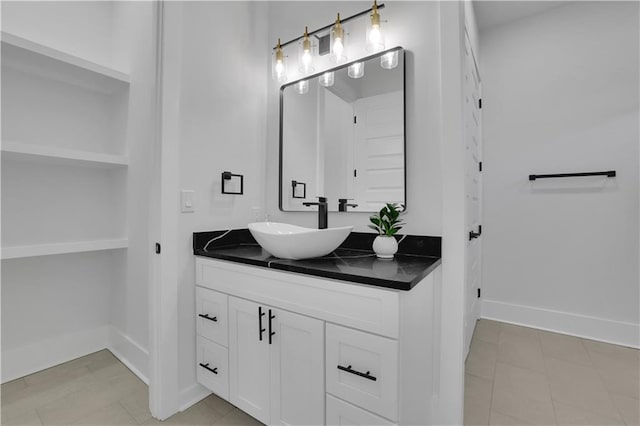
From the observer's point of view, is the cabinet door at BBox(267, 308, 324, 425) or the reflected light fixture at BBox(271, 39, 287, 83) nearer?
the cabinet door at BBox(267, 308, 324, 425)

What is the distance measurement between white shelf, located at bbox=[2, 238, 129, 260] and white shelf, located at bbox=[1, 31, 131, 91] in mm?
1116

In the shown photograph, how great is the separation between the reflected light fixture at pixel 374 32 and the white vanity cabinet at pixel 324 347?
1245mm

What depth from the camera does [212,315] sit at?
1548mm

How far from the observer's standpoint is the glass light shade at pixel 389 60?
5.09 ft

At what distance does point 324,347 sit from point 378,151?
1.06m

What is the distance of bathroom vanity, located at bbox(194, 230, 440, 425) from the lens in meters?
1.01

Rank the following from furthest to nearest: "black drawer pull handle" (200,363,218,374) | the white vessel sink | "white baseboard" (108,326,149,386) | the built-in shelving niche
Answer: "white baseboard" (108,326,149,386) < the built-in shelving niche < "black drawer pull handle" (200,363,218,374) < the white vessel sink

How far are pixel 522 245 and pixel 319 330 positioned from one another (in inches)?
96.7

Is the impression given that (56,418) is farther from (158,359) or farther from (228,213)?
(228,213)

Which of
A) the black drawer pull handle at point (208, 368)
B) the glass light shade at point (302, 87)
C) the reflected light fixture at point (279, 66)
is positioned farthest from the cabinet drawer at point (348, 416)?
the reflected light fixture at point (279, 66)

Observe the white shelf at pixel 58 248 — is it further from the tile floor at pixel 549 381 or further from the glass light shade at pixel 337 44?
the tile floor at pixel 549 381

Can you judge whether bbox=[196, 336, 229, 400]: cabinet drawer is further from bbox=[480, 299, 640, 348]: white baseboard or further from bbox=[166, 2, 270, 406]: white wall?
bbox=[480, 299, 640, 348]: white baseboard

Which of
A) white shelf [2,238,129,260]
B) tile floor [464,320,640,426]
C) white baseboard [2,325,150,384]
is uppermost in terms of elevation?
white shelf [2,238,129,260]

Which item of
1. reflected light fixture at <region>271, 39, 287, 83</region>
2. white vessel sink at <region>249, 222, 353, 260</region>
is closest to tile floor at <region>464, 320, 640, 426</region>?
white vessel sink at <region>249, 222, 353, 260</region>
